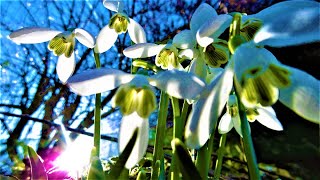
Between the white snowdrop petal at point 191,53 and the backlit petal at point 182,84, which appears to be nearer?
the backlit petal at point 182,84

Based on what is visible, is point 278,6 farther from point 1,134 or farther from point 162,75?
point 1,134

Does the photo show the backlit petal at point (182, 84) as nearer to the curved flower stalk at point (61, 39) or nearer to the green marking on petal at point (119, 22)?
the curved flower stalk at point (61, 39)

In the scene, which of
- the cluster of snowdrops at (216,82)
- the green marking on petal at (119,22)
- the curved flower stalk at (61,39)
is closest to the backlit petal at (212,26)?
the cluster of snowdrops at (216,82)

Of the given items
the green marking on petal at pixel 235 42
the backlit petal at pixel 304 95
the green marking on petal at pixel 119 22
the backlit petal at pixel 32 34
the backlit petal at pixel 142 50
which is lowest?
the backlit petal at pixel 304 95

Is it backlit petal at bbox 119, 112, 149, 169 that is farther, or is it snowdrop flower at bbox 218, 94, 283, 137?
snowdrop flower at bbox 218, 94, 283, 137

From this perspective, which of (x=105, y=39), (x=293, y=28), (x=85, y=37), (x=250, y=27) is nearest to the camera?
(x=293, y=28)

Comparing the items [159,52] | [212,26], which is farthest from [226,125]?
[212,26]

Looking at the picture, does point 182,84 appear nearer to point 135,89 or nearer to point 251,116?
point 135,89

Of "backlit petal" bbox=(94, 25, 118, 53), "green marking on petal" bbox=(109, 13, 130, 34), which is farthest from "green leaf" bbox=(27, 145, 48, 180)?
"green marking on petal" bbox=(109, 13, 130, 34)

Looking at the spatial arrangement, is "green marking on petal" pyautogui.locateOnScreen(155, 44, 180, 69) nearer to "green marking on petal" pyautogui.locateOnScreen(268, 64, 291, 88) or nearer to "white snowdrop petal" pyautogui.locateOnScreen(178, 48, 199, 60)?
"white snowdrop petal" pyautogui.locateOnScreen(178, 48, 199, 60)
